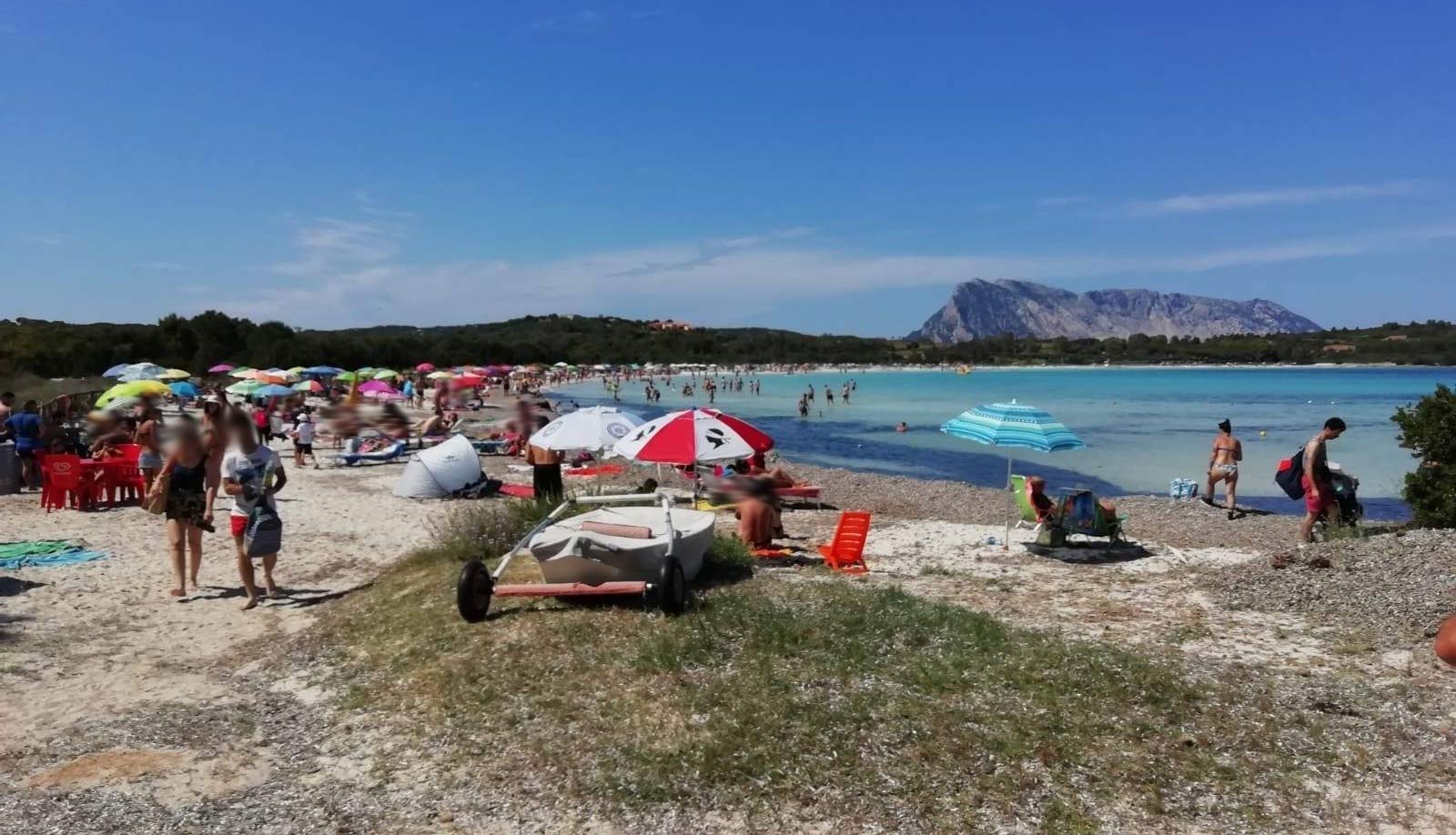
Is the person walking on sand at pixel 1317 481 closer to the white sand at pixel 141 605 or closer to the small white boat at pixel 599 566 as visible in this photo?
the small white boat at pixel 599 566

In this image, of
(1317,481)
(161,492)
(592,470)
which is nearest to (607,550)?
(161,492)

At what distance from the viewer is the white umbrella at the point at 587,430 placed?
44.2ft

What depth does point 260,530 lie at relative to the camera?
8156 mm

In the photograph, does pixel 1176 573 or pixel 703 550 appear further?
pixel 1176 573

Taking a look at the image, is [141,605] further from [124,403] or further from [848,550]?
[124,403]

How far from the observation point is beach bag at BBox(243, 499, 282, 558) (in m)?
8.10

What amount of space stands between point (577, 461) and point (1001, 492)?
31.5 feet

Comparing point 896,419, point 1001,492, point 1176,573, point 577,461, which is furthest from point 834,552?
point 896,419

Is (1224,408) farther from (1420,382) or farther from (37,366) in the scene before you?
(37,366)

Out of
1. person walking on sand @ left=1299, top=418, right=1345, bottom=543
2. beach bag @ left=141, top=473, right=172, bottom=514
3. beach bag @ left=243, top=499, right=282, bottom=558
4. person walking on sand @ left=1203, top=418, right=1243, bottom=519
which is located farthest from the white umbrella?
person walking on sand @ left=1203, top=418, right=1243, bottom=519

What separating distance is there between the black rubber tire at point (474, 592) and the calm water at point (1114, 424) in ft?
55.5

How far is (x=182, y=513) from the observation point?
8422 mm

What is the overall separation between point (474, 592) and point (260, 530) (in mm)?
2643

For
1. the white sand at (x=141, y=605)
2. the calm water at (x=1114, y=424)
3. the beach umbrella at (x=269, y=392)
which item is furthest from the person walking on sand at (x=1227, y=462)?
the beach umbrella at (x=269, y=392)
